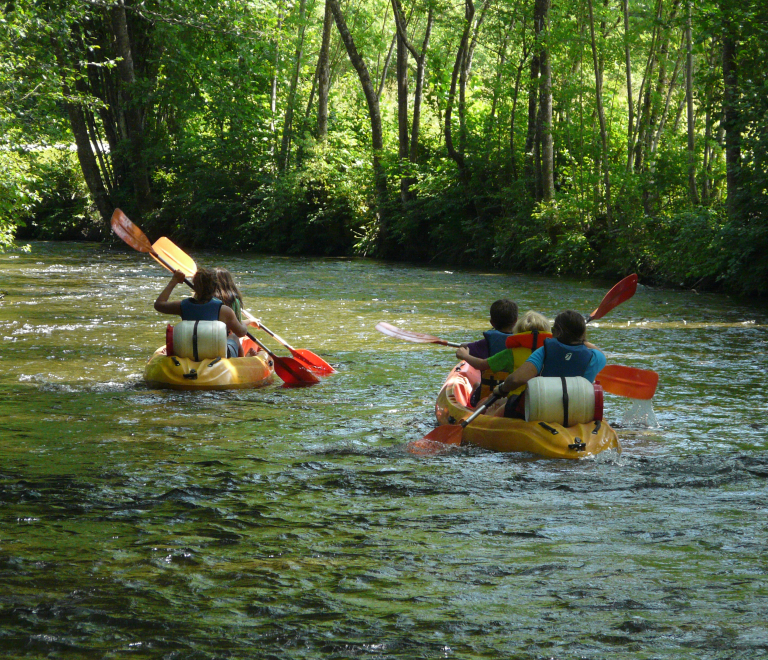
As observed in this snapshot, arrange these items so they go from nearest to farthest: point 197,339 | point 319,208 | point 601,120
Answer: point 197,339 → point 601,120 → point 319,208

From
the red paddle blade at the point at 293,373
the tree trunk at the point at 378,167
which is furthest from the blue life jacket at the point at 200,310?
the tree trunk at the point at 378,167

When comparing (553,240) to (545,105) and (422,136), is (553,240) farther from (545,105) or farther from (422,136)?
(422,136)

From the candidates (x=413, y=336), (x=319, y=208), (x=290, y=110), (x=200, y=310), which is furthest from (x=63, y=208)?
(x=413, y=336)

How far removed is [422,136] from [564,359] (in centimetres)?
1960

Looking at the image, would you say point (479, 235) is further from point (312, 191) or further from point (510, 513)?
point (510, 513)

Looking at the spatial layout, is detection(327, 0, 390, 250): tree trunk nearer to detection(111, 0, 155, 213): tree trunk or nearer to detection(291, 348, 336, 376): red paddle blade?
detection(111, 0, 155, 213): tree trunk

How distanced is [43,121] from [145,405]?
910 cm

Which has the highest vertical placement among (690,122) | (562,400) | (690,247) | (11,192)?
(690,122)

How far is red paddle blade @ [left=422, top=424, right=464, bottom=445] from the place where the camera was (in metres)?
6.02

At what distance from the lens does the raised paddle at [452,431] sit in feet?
19.8

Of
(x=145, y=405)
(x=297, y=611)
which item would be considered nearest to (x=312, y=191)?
(x=145, y=405)

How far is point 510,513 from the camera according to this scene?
4.70 meters

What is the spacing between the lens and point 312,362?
28.9 feet

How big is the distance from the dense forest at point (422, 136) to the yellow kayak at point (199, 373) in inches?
193
